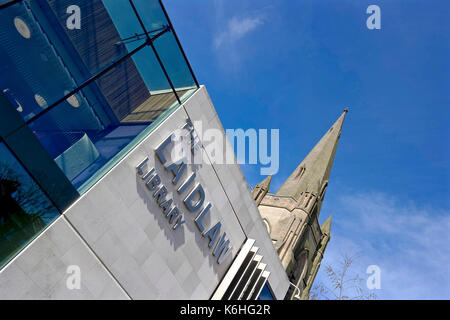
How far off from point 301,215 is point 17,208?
36.4m

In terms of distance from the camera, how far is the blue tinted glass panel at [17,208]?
28.1ft

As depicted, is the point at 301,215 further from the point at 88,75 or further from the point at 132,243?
the point at 88,75

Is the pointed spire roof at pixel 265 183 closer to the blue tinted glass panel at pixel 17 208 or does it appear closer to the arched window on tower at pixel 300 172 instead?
the arched window on tower at pixel 300 172

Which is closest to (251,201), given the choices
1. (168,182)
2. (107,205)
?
(168,182)

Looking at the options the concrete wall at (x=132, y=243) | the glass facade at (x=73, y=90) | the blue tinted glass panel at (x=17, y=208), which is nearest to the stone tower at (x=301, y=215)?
the concrete wall at (x=132, y=243)

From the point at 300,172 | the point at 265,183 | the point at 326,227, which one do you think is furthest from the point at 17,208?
the point at 326,227

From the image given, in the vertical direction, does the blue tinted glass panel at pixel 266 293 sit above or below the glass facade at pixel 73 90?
below

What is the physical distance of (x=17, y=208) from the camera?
29.2 feet

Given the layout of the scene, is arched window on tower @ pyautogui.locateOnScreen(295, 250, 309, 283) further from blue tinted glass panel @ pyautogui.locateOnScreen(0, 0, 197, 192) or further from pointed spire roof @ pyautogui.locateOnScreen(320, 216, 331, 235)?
blue tinted glass panel @ pyautogui.locateOnScreen(0, 0, 197, 192)

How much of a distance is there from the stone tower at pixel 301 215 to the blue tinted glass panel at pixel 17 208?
29.8 metres

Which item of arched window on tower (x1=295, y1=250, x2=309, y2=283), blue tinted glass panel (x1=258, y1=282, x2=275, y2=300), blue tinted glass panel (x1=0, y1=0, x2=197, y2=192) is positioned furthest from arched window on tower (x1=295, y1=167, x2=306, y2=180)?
blue tinted glass panel (x1=0, y1=0, x2=197, y2=192)

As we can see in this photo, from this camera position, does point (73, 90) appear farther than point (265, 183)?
No

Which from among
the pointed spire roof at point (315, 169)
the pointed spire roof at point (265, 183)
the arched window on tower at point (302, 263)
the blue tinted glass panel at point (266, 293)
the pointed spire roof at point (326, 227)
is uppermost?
the blue tinted glass panel at point (266, 293)

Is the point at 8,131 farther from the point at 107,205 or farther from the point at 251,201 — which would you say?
the point at 251,201
